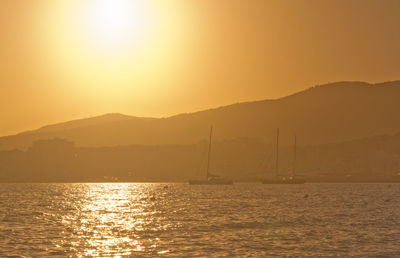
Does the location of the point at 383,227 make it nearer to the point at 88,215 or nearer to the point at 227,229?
the point at 227,229

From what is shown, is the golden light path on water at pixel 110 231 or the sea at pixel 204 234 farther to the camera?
the golden light path on water at pixel 110 231

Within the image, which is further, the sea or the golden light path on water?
the golden light path on water

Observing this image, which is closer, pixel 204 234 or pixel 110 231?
pixel 204 234

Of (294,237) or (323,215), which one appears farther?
(323,215)

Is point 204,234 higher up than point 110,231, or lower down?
higher up

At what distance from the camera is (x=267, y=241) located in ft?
164

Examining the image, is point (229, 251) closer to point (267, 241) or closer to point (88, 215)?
point (267, 241)

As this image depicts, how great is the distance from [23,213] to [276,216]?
33.1 m

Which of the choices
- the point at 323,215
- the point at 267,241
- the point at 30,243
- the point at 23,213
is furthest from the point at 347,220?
the point at 23,213

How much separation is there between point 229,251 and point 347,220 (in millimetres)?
28497

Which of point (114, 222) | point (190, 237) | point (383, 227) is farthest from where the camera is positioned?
point (114, 222)

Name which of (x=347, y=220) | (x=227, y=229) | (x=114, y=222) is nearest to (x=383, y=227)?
(x=347, y=220)

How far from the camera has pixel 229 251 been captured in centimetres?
4366

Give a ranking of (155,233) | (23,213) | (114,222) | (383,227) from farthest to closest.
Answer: (23,213), (114,222), (383,227), (155,233)
